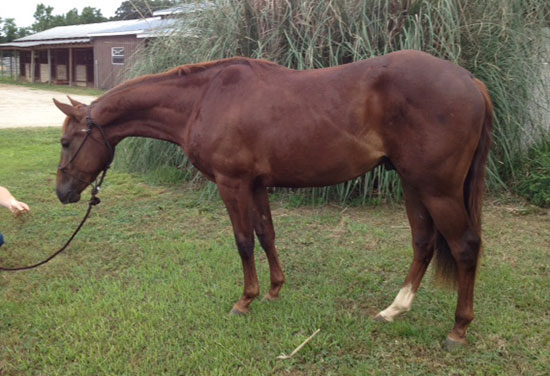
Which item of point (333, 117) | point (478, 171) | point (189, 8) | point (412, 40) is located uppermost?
point (189, 8)

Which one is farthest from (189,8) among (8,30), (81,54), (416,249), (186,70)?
(8,30)

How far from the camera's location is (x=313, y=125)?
2.79m

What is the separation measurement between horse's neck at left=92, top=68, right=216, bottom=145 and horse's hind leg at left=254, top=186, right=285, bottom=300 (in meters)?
0.66

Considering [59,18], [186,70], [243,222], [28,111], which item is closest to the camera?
[243,222]

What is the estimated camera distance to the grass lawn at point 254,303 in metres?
2.66

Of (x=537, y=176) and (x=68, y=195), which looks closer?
(x=68, y=195)

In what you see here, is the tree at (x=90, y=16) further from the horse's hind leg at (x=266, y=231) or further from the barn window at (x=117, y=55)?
the horse's hind leg at (x=266, y=231)

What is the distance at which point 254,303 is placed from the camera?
333 centimetres

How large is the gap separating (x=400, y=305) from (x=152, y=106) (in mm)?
2122

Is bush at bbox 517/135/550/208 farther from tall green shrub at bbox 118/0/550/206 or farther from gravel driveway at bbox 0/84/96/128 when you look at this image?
gravel driveway at bbox 0/84/96/128

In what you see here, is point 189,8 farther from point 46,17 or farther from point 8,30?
point 46,17

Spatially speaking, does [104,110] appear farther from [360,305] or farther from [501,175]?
[501,175]

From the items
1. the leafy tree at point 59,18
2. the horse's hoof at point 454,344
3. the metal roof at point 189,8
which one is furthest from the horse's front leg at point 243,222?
the leafy tree at point 59,18

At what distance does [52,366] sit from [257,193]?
1.62 metres
